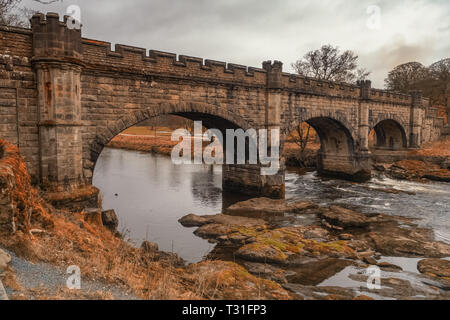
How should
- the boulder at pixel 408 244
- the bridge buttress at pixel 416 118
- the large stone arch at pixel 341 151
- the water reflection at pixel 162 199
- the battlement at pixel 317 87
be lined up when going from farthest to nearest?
the bridge buttress at pixel 416 118 < the large stone arch at pixel 341 151 < the battlement at pixel 317 87 < the water reflection at pixel 162 199 < the boulder at pixel 408 244

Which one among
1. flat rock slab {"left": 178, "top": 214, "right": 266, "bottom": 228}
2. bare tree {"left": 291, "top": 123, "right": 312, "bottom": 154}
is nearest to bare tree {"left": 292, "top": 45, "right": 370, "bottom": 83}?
bare tree {"left": 291, "top": 123, "right": 312, "bottom": 154}

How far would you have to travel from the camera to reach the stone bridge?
27.5 ft

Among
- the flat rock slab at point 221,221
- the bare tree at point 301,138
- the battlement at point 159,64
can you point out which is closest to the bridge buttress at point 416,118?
the bare tree at point 301,138

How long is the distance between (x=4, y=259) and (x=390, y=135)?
102 ft

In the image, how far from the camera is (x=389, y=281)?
7.00 metres

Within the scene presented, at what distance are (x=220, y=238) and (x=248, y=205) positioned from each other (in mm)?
4249

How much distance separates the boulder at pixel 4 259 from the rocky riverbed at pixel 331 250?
4.84 meters

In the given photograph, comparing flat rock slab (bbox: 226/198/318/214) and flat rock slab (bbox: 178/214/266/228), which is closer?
flat rock slab (bbox: 178/214/266/228)

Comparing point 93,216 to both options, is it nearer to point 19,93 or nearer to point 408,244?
point 19,93

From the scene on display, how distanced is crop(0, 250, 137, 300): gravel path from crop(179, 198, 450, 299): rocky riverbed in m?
3.62

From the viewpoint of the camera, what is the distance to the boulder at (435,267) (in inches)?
296

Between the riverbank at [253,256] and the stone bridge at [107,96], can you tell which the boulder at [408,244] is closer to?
the riverbank at [253,256]

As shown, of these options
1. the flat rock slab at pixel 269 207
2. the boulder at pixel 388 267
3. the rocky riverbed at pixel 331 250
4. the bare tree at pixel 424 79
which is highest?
the bare tree at pixel 424 79

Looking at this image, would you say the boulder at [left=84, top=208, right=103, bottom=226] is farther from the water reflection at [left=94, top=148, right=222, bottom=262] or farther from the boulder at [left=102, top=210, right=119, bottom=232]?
the water reflection at [left=94, top=148, right=222, bottom=262]
